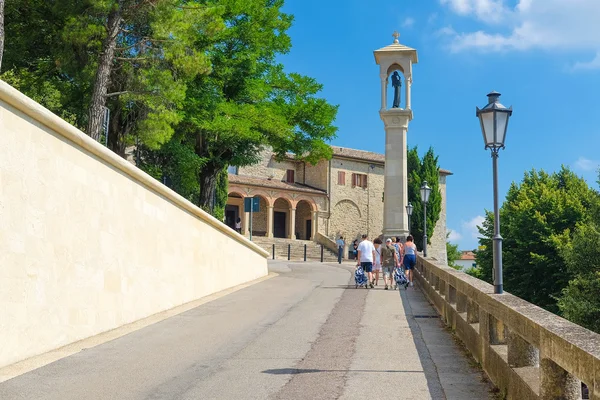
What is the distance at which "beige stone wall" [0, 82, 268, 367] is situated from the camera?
22.6ft

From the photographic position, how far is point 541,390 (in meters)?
4.05

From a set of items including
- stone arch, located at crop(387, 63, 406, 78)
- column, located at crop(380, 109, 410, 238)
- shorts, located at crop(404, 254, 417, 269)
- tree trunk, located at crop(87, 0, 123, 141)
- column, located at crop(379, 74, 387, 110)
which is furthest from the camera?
stone arch, located at crop(387, 63, 406, 78)

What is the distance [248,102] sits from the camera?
22.6m

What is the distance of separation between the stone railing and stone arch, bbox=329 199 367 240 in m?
43.7

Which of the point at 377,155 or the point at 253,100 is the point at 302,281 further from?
the point at 377,155

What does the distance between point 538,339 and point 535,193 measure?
124 feet

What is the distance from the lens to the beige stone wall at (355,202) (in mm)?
52031

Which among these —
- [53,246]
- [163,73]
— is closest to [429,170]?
[163,73]

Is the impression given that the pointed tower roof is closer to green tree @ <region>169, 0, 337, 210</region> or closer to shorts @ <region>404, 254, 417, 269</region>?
green tree @ <region>169, 0, 337, 210</region>

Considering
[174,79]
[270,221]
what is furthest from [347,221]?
[174,79]

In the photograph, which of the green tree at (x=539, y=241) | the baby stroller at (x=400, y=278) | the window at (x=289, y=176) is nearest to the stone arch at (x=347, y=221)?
the window at (x=289, y=176)

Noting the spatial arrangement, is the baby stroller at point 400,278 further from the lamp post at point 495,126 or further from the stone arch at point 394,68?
the stone arch at point 394,68

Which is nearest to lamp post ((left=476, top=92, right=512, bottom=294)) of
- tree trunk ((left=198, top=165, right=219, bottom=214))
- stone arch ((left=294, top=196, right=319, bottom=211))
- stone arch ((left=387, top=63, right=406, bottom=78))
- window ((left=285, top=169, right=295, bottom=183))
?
tree trunk ((left=198, top=165, right=219, bottom=214))

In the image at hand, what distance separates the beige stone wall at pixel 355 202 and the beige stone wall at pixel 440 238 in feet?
20.5
